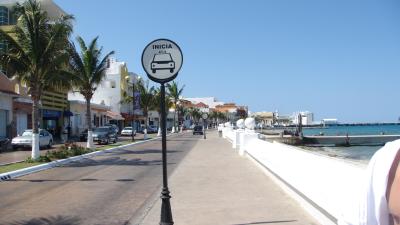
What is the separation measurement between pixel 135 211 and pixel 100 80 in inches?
934

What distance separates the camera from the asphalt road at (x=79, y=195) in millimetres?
9344

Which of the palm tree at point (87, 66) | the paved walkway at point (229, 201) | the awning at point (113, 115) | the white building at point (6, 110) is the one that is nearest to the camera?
the paved walkway at point (229, 201)

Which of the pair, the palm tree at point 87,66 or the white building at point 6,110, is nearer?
the palm tree at point 87,66

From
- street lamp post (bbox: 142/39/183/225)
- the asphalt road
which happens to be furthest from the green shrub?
street lamp post (bbox: 142/39/183/225)

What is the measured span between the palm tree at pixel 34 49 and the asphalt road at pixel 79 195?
5354mm

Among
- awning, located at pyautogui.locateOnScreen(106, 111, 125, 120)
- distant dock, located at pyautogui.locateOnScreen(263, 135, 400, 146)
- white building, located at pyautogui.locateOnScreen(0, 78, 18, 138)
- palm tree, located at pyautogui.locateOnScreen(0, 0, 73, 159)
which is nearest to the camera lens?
palm tree, located at pyautogui.locateOnScreen(0, 0, 73, 159)

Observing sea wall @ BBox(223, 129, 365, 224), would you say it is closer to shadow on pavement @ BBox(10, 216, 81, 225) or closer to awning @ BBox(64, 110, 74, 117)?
shadow on pavement @ BBox(10, 216, 81, 225)

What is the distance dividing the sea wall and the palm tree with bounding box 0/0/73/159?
38.8 ft

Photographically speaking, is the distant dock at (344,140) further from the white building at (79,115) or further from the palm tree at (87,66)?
the palm tree at (87,66)

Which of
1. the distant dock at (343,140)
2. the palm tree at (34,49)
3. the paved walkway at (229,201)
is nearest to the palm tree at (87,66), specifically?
the palm tree at (34,49)

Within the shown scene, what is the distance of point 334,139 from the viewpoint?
75312mm

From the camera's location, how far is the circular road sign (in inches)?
311

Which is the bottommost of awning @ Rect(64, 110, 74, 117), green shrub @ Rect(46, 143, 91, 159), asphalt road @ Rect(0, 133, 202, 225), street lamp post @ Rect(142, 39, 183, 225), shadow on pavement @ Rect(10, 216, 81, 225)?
shadow on pavement @ Rect(10, 216, 81, 225)

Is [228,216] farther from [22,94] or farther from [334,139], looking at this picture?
[334,139]
